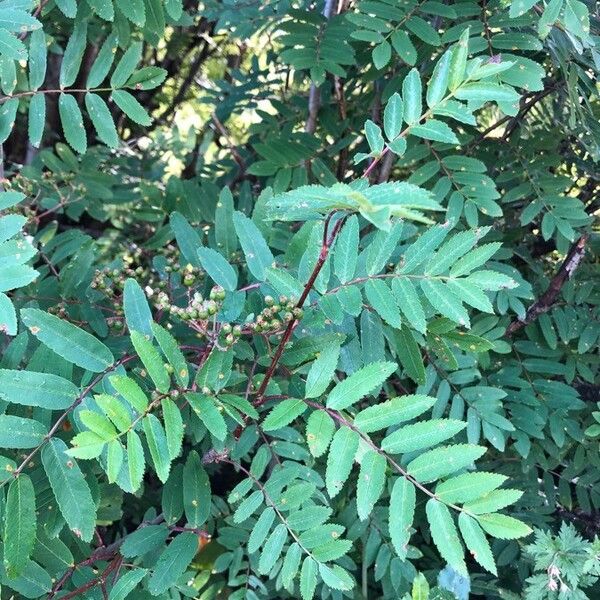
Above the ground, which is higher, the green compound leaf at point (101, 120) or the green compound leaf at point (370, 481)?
the green compound leaf at point (101, 120)

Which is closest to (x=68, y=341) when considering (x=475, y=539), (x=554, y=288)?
(x=475, y=539)

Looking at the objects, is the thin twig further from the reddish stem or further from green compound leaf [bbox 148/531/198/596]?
green compound leaf [bbox 148/531/198/596]

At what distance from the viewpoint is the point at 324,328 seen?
2.98 ft

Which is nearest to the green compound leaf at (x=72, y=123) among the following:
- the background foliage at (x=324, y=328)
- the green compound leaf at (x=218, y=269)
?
the background foliage at (x=324, y=328)

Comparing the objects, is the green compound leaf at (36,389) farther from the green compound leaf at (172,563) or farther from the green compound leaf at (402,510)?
the green compound leaf at (402,510)

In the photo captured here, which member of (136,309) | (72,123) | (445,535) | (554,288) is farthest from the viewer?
(554,288)

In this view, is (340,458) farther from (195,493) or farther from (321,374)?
(195,493)

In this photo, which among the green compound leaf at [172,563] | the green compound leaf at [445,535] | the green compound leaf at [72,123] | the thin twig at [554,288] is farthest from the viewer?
the thin twig at [554,288]

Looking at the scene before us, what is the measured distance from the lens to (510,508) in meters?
1.29

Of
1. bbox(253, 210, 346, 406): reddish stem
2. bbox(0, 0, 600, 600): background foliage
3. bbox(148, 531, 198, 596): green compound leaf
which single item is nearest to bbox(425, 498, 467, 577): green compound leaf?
bbox(0, 0, 600, 600): background foliage

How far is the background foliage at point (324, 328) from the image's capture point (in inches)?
27.8

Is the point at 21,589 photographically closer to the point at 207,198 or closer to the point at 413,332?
the point at 413,332

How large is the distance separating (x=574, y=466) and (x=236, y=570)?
26.6 inches

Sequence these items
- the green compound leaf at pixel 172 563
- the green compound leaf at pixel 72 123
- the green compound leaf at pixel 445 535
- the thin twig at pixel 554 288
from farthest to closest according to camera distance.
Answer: the thin twig at pixel 554 288 → the green compound leaf at pixel 72 123 → the green compound leaf at pixel 172 563 → the green compound leaf at pixel 445 535
